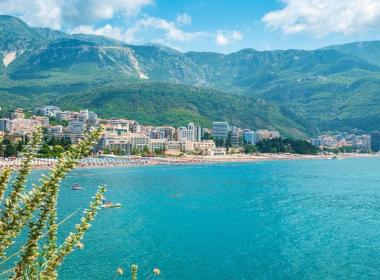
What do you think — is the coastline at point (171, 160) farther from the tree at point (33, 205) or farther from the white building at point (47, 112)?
the tree at point (33, 205)

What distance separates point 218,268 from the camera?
84.0ft

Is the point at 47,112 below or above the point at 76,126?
above

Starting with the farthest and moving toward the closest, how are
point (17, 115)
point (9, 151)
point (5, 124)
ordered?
point (17, 115) < point (5, 124) < point (9, 151)

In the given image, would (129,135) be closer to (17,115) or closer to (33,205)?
(17,115)

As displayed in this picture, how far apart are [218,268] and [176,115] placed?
156 meters

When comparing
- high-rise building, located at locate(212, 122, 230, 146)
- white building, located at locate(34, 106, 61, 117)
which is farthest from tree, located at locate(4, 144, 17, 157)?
high-rise building, located at locate(212, 122, 230, 146)

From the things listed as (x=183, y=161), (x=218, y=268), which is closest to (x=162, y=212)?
(x=218, y=268)

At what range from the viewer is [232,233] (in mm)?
35062

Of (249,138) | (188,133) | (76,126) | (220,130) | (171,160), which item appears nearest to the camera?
(171,160)

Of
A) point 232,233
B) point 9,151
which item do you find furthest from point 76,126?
point 232,233

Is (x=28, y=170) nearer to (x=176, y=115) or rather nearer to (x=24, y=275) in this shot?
(x=24, y=275)

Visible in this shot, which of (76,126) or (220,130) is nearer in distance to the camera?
(76,126)

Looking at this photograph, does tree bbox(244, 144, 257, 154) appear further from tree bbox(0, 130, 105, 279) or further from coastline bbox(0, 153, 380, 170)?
tree bbox(0, 130, 105, 279)

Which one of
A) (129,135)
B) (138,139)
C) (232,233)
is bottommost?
(232,233)
